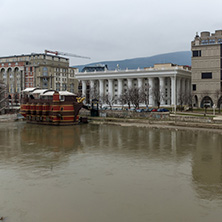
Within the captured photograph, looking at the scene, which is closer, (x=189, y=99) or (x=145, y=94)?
(x=189, y=99)

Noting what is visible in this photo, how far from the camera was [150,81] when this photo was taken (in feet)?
372

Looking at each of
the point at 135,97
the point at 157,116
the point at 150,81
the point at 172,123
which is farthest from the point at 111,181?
the point at 150,81

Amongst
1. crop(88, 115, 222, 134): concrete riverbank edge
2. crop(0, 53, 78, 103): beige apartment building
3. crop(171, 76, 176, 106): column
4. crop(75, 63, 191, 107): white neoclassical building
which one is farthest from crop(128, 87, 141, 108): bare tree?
crop(0, 53, 78, 103): beige apartment building

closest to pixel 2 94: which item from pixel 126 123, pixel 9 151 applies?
pixel 126 123

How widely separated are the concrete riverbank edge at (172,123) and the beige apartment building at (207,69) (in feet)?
102

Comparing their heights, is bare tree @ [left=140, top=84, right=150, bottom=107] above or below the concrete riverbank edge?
above

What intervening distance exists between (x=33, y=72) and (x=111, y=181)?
120813 millimetres

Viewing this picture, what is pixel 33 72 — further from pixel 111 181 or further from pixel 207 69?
pixel 111 181

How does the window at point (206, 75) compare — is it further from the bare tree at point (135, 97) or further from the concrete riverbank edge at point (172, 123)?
the concrete riverbank edge at point (172, 123)

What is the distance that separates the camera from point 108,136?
54.6 meters

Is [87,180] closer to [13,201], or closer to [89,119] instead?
[13,201]

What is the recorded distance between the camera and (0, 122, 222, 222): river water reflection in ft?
64.6

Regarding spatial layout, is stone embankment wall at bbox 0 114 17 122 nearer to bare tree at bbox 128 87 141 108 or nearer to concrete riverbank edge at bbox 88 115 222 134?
concrete riverbank edge at bbox 88 115 222 134

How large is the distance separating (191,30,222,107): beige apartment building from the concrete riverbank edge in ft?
102
